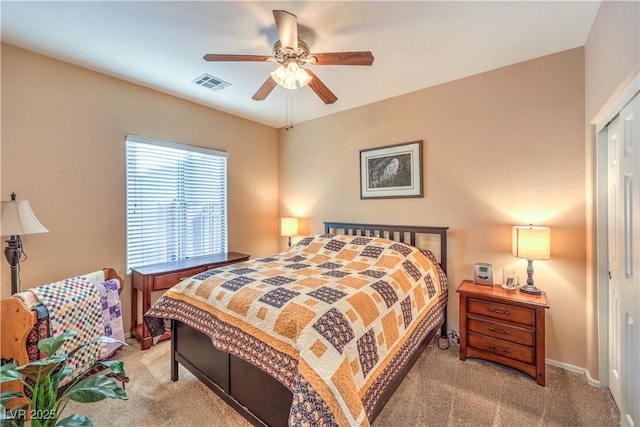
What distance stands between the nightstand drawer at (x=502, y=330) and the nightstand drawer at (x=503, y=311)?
0.06 meters

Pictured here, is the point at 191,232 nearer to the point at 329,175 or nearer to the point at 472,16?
the point at 329,175

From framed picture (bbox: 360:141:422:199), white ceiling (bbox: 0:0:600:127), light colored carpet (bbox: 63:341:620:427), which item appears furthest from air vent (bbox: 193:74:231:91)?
light colored carpet (bbox: 63:341:620:427)

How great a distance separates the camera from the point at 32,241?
7.72 ft

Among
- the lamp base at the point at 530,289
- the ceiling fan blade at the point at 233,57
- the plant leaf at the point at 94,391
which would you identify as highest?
the ceiling fan blade at the point at 233,57

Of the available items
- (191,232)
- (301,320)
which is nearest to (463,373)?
(301,320)

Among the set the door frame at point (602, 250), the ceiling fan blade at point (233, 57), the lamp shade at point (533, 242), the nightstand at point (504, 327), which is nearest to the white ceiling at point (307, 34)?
the ceiling fan blade at point (233, 57)

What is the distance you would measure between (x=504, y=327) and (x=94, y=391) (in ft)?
8.97

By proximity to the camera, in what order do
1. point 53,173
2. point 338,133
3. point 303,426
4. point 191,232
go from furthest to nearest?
point 338,133, point 191,232, point 53,173, point 303,426

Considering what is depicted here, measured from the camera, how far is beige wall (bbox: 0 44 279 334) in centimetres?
229

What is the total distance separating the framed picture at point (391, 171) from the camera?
314cm

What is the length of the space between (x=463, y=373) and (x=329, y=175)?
9.01 feet

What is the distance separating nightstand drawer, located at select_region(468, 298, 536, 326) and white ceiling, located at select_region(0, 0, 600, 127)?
218 centimetres

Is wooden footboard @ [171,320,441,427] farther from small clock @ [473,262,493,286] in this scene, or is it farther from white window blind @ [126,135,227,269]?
white window blind @ [126,135,227,269]

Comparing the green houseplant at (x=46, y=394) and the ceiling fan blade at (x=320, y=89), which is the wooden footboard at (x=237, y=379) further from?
the ceiling fan blade at (x=320, y=89)
